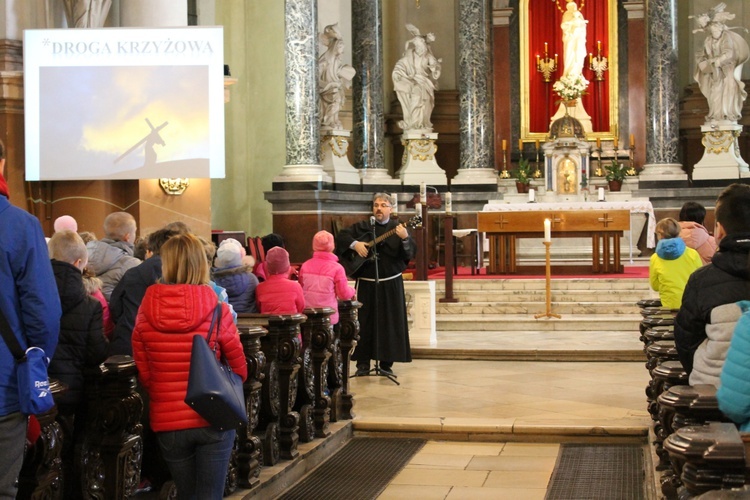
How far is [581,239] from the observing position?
18062mm

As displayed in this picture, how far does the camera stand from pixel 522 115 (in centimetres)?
2023

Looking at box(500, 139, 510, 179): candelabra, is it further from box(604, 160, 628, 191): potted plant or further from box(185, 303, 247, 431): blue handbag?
box(185, 303, 247, 431): blue handbag

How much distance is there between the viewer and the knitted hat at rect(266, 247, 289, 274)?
25.5 feet

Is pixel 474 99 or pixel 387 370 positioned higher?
pixel 474 99

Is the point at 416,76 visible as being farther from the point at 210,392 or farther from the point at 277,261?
the point at 210,392

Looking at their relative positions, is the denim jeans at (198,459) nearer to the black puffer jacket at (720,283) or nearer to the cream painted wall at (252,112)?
→ the black puffer jacket at (720,283)

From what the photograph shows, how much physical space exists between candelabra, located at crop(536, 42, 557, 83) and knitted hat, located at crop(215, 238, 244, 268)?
13.4m

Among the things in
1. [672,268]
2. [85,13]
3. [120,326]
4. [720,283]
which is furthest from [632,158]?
[720,283]

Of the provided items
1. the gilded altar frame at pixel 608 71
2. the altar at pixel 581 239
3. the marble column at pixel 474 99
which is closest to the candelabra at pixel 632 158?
the gilded altar frame at pixel 608 71

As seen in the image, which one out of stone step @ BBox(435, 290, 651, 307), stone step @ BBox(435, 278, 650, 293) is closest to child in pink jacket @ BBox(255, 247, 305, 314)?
stone step @ BBox(435, 290, 651, 307)

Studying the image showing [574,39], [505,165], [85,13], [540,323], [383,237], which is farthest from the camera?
[505,165]

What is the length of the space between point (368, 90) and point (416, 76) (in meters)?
0.90

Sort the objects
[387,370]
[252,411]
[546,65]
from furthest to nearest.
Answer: [546,65], [387,370], [252,411]

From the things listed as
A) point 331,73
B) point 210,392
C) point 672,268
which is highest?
point 331,73
